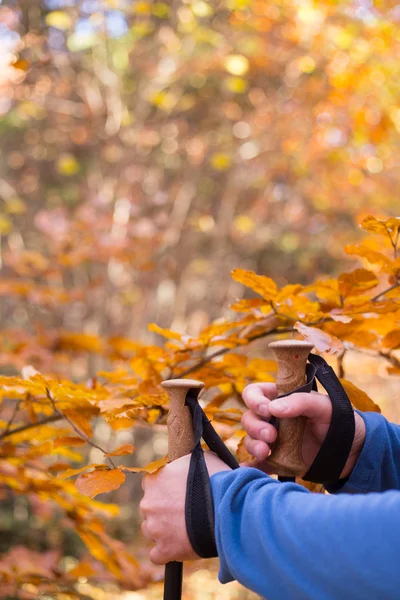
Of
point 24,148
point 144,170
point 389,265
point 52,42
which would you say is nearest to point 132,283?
point 144,170

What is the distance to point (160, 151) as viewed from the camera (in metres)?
6.17

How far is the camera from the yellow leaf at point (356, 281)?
1.24m

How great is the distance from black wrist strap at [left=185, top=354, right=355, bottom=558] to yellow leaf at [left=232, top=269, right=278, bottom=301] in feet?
0.71

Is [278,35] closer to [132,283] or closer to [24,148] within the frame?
[132,283]

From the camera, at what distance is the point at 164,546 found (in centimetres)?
84

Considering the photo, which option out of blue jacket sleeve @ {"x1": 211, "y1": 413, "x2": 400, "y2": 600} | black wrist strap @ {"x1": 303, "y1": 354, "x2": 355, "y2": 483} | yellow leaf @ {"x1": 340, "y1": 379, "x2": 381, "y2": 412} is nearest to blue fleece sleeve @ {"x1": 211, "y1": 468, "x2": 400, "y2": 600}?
blue jacket sleeve @ {"x1": 211, "y1": 413, "x2": 400, "y2": 600}

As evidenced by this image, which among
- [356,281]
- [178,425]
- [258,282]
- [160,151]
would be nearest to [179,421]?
[178,425]

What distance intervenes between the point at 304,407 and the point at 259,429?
0.27 ft

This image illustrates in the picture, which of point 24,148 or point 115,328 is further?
point 24,148

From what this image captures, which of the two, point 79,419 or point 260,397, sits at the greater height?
point 260,397

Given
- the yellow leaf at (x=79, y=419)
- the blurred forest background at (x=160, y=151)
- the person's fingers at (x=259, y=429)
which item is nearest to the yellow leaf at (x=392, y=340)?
the person's fingers at (x=259, y=429)

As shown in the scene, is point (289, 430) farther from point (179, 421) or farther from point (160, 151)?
point (160, 151)

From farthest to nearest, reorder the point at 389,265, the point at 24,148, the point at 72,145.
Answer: the point at 24,148 → the point at 72,145 → the point at 389,265

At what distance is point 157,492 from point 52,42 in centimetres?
473
